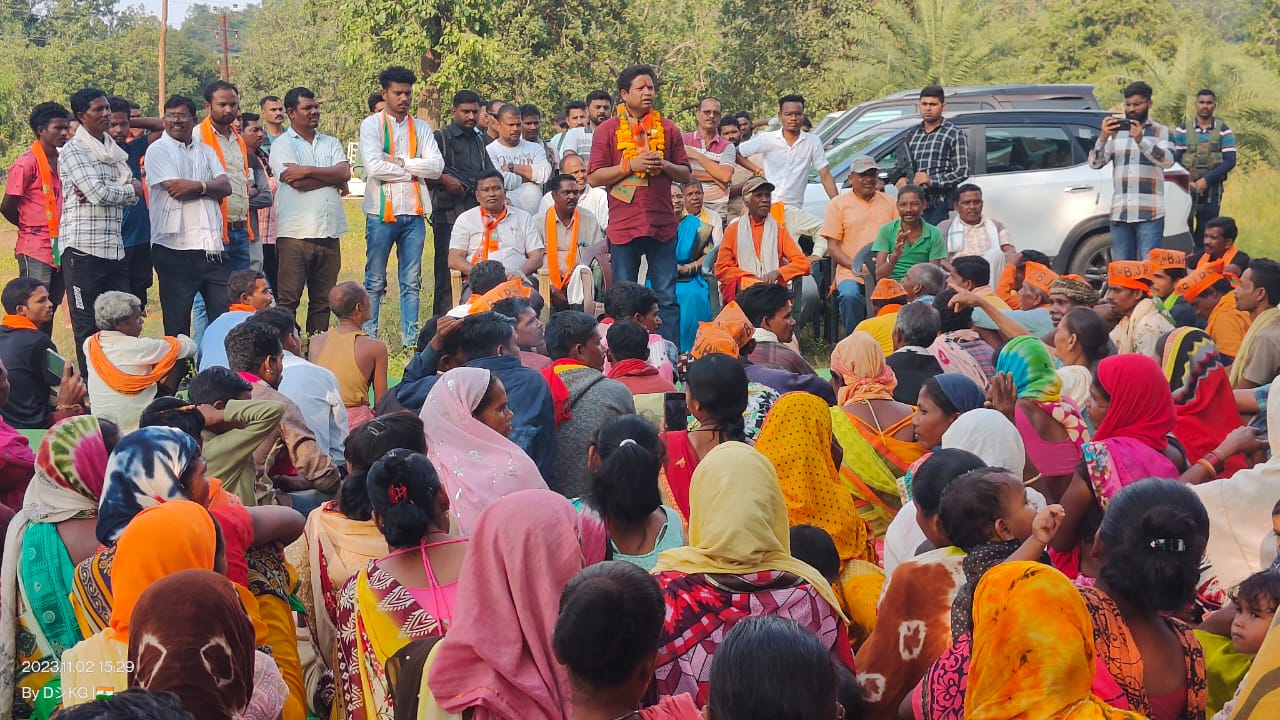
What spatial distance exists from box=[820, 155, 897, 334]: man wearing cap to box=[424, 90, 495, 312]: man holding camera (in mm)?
3034

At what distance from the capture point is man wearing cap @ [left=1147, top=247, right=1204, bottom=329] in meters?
8.16

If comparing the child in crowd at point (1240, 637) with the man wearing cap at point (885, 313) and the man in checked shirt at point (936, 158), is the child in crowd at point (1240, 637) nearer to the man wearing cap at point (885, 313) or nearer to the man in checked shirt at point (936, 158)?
the man wearing cap at point (885, 313)

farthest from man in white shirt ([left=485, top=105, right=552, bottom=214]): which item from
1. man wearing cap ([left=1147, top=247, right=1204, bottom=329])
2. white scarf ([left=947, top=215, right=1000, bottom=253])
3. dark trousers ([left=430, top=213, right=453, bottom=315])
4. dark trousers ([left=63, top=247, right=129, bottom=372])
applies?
man wearing cap ([left=1147, top=247, right=1204, bottom=329])

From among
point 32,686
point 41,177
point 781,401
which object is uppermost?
point 41,177

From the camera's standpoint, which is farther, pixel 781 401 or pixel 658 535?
pixel 781 401

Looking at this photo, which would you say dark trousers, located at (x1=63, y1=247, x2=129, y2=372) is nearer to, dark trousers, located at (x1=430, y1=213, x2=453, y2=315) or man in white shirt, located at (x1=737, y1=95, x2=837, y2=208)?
dark trousers, located at (x1=430, y1=213, x2=453, y2=315)

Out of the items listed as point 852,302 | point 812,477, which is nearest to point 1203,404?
point 812,477

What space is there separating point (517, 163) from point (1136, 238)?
18.5 ft

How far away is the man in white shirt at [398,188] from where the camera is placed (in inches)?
400

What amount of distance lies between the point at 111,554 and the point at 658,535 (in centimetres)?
160

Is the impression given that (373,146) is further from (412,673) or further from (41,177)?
(412,673)

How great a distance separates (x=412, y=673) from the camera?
3.16 m

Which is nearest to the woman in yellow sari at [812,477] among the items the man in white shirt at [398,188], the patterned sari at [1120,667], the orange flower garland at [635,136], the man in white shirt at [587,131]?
the patterned sari at [1120,667]

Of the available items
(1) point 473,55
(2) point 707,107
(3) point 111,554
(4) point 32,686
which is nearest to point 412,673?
(3) point 111,554
